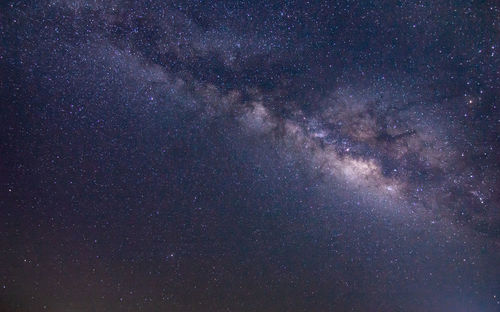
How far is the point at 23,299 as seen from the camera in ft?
41.3

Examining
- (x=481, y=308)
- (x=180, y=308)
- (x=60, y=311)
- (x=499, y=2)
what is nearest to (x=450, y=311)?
(x=481, y=308)

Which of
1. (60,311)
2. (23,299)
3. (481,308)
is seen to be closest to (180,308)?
(60,311)

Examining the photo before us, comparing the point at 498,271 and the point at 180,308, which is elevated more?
the point at 498,271

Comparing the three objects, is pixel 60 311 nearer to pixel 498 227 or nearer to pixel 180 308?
pixel 180 308

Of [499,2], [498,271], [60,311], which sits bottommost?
[60,311]

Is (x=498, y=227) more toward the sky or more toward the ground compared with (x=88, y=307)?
more toward the sky

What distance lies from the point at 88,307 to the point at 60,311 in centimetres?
111

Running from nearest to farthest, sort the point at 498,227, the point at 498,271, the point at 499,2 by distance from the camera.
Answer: the point at 499,2 → the point at 498,227 → the point at 498,271

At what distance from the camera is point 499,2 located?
18.5ft

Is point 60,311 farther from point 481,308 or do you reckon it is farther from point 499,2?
point 481,308

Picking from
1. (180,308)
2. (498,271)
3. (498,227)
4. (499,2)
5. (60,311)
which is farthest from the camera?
(498,271)

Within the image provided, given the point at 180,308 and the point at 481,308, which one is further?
the point at 481,308

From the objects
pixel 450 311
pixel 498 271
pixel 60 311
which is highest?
pixel 498 271

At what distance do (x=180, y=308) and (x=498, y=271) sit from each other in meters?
17.6
